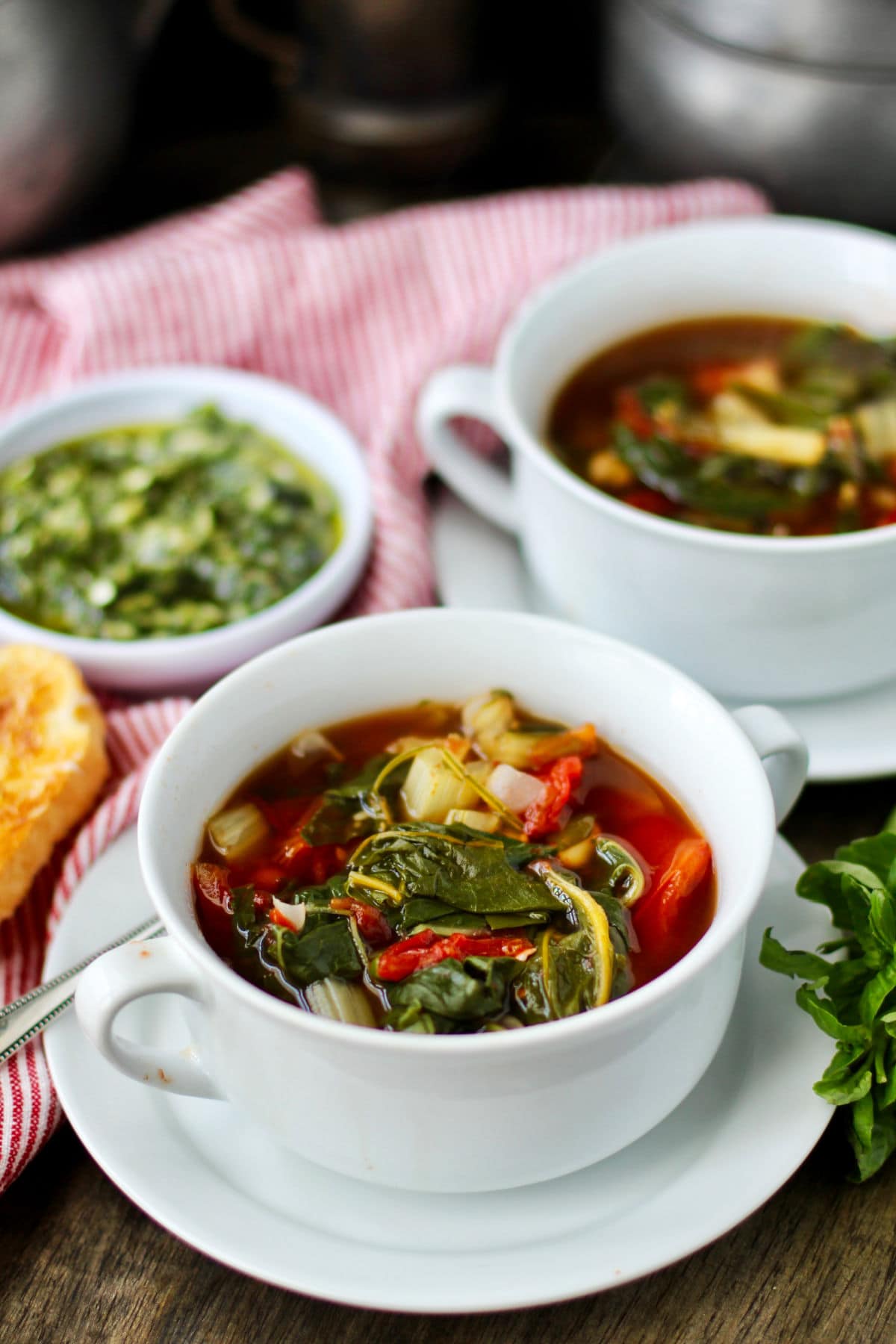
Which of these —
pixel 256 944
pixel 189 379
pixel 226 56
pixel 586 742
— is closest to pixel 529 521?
pixel 586 742

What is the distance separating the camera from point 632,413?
8.87 feet

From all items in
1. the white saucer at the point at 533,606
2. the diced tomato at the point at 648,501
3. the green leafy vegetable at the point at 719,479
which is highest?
the green leafy vegetable at the point at 719,479

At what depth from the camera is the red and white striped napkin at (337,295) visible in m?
2.99

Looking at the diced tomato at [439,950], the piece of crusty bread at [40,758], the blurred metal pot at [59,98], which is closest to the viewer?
the diced tomato at [439,950]

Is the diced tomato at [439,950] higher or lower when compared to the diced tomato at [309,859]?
higher

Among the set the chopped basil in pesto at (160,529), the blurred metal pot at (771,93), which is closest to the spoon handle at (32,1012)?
the chopped basil in pesto at (160,529)

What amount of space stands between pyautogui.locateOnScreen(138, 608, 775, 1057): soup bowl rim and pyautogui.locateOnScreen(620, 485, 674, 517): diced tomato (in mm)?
648

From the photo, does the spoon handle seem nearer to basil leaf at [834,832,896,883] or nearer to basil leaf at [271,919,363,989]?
basil leaf at [271,919,363,989]

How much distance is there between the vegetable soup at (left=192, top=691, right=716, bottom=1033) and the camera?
5.23 ft

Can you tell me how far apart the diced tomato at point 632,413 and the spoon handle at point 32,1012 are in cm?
145

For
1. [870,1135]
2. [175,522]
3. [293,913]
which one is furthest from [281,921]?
[175,522]

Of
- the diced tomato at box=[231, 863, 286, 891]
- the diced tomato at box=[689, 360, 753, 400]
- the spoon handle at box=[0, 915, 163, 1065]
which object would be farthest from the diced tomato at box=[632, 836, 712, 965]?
the diced tomato at box=[689, 360, 753, 400]

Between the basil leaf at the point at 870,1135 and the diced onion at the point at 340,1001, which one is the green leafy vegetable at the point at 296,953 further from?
the basil leaf at the point at 870,1135

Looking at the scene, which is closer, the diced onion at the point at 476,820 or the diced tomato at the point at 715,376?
the diced onion at the point at 476,820
